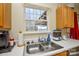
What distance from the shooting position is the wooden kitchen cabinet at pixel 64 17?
152 cm

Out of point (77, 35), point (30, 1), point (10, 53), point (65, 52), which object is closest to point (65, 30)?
point (77, 35)

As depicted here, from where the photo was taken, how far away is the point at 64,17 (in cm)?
153

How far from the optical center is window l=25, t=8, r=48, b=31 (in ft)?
4.94

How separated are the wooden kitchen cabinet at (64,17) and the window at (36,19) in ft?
0.60

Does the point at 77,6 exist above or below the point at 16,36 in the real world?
above

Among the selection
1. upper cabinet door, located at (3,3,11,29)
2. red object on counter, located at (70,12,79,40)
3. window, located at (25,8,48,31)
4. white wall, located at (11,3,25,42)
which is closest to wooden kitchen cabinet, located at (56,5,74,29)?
red object on counter, located at (70,12,79,40)

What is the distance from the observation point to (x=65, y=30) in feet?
5.07

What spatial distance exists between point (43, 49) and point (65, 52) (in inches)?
11.6

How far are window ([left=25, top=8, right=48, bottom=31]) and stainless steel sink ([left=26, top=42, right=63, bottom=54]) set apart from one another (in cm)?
22

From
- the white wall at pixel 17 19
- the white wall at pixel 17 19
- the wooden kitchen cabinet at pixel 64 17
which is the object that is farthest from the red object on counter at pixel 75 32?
the white wall at pixel 17 19

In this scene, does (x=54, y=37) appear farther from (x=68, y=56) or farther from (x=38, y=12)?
(x=38, y=12)

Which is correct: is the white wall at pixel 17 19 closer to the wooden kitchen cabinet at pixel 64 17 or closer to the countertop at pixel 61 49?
the countertop at pixel 61 49

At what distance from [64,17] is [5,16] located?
2.61 ft

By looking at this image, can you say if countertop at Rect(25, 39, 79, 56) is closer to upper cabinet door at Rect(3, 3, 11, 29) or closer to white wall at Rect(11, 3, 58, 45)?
white wall at Rect(11, 3, 58, 45)
